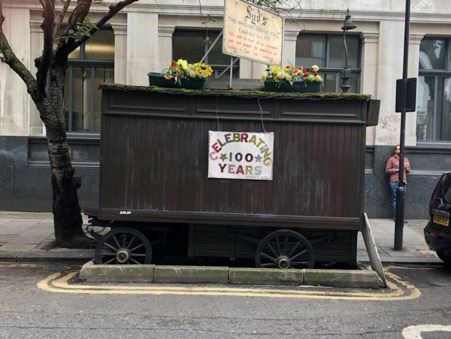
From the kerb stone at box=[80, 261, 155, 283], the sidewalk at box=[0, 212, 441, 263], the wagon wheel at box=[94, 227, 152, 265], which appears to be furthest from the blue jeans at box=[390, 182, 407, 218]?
the kerb stone at box=[80, 261, 155, 283]

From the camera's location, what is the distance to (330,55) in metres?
13.3

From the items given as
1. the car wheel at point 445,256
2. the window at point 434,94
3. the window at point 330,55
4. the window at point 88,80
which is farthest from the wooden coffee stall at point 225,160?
the window at point 434,94

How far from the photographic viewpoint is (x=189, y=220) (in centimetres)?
712

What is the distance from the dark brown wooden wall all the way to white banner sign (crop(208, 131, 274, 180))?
80 mm

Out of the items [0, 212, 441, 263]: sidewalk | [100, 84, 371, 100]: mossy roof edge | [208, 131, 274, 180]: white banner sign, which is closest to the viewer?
[100, 84, 371, 100]: mossy roof edge

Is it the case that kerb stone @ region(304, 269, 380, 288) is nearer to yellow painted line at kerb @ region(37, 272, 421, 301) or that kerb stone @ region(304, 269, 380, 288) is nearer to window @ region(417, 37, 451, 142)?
yellow painted line at kerb @ region(37, 272, 421, 301)

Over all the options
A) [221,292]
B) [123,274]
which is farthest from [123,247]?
[221,292]

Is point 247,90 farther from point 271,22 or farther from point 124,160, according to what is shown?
point 124,160

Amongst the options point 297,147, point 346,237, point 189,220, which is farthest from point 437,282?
point 189,220

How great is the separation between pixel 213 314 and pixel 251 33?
3.93 meters

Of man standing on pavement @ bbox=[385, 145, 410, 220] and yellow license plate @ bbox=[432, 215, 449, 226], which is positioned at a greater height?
man standing on pavement @ bbox=[385, 145, 410, 220]

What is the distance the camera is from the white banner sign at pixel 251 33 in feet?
23.8

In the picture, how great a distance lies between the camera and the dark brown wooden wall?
7074mm

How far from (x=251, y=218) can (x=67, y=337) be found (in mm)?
2994
